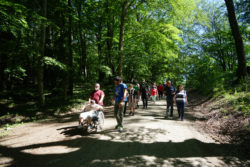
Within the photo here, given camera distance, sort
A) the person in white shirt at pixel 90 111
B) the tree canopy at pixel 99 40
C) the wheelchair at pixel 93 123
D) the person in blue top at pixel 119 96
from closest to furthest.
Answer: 1. the person in white shirt at pixel 90 111
2. the wheelchair at pixel 93 123
3. the person in blue top at pixel 119 96
4. the tree canopy at pixel 99 40

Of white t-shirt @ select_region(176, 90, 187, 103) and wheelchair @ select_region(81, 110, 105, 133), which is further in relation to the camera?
white t-shirt @ select_region(176, 90, 187, 103)

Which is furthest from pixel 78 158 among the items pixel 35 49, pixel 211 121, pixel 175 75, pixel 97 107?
pixel 175 75

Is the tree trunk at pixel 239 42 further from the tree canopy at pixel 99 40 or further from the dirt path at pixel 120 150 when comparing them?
the dirt path at pixel 120 150

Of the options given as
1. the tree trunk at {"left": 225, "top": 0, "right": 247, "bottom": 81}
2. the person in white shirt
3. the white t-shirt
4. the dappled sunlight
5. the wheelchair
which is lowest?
the dappled sunlight

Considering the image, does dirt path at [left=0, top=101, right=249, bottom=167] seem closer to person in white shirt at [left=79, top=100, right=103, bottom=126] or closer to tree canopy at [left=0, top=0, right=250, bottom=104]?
person in white shirt at [left=79, top=100, right=103, bottom=126]

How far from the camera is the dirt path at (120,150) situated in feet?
13.3

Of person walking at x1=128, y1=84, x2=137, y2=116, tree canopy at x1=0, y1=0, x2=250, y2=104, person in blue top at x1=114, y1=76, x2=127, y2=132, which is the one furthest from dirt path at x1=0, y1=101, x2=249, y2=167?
tree canopy at x1=0, y1=0, x2=250, y2=104

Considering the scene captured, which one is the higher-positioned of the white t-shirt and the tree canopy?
the tree canopy

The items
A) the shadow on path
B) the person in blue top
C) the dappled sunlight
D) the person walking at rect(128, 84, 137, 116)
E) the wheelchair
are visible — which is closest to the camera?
the shadow on path

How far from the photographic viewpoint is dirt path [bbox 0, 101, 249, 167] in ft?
13.3

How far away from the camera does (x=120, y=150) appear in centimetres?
464

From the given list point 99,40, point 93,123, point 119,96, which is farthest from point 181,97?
point 99,40

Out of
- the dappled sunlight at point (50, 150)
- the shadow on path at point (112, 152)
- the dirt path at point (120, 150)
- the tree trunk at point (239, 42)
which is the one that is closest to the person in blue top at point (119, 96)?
the dirt path at point (120, 150)

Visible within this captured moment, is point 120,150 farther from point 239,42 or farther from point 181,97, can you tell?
point 239,42
